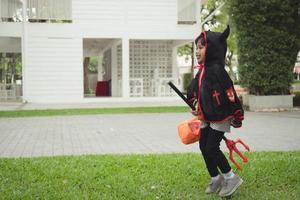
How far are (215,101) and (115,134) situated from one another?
5.80m

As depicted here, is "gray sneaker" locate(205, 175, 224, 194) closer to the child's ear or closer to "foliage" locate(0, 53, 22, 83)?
the child's ear

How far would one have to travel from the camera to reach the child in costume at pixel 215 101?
452cm

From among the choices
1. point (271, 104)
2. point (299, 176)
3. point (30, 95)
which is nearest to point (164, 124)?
point (271, 104)

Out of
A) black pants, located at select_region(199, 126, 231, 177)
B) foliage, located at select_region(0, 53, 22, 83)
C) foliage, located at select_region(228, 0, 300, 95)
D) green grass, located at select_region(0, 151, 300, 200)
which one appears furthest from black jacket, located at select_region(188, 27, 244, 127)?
foliage, located at select_region(0, 53, 22, 83)

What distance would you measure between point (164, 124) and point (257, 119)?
2860 millimetres

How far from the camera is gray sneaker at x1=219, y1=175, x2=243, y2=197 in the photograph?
462cm

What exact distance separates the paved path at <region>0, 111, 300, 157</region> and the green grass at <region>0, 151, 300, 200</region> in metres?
1.12

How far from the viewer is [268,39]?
15.8 m

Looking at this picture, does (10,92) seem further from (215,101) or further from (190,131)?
(215,101)

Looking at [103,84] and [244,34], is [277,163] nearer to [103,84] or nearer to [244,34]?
[244,34]

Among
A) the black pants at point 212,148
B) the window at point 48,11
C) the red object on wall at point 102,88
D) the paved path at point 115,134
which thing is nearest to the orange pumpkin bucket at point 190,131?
the black pants at point 212,148

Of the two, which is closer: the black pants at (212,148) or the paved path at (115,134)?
the black pants at (212,148)

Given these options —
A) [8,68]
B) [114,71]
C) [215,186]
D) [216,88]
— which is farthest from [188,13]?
[216,88]

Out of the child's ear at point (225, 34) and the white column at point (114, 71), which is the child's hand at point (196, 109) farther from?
the white column at point (114, 71)
